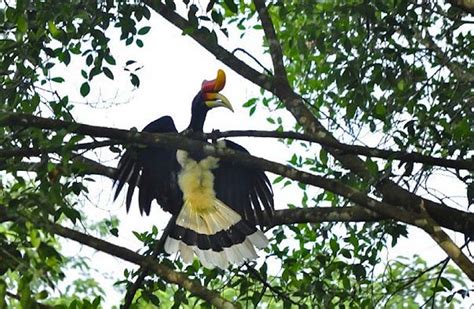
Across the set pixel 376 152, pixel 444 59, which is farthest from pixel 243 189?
pixel 376 152

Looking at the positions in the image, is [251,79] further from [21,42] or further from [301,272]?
[21,42]

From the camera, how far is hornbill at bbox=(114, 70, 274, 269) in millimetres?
4641

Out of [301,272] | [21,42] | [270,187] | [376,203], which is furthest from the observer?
[270,187]

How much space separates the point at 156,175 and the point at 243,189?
0.41 meters

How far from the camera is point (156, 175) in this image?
4.78 metres

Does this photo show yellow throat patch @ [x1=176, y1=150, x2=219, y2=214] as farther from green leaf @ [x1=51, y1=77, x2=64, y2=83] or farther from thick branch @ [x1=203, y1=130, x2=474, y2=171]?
thick branch @ [x1=203, y1=130, x2=474, y2=171]

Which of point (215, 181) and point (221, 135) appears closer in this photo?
point (221, 135)

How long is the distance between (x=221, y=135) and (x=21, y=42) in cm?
76

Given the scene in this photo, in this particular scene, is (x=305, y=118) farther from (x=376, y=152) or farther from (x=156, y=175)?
(x=156, y=175)

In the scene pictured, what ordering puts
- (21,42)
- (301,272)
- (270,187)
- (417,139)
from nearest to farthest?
(21,42) < (417,139) < (301,272) < (270,187)

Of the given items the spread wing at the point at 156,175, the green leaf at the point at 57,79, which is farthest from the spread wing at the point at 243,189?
the green leaf at the point at 57,79

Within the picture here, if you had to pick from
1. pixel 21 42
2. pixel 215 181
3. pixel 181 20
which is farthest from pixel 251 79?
pixel 21 42

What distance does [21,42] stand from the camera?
377cm

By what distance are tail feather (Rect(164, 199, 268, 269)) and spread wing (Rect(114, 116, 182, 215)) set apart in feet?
0.37
